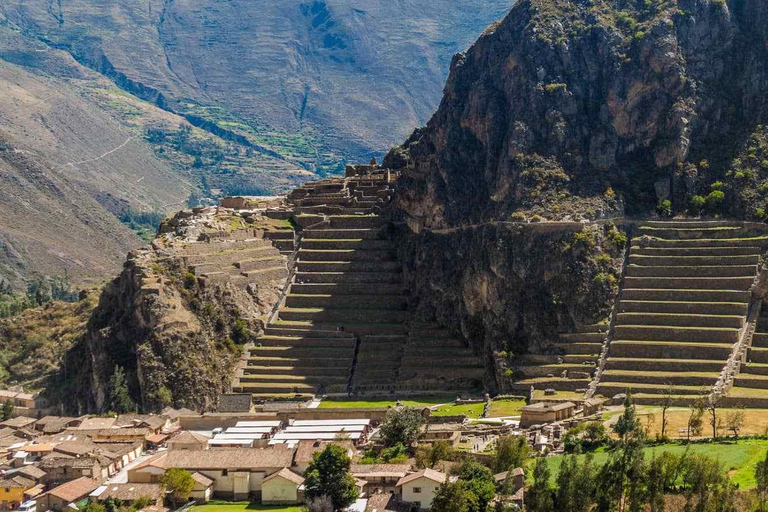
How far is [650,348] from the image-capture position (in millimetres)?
109250

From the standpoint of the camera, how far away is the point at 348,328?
425 ft

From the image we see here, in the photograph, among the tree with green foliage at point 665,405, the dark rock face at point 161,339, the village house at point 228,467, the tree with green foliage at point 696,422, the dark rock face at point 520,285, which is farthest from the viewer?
the dark rock face at point 161,339

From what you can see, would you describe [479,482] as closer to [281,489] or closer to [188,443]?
[281,489]

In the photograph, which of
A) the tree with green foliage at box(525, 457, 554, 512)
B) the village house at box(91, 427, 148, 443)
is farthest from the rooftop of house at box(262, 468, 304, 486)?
the village house at box(91, 427, 148, 443)

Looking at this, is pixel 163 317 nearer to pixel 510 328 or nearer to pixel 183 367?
pixel 183 367

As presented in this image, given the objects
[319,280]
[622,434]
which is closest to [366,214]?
[319,280]

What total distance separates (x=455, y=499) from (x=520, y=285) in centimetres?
4639

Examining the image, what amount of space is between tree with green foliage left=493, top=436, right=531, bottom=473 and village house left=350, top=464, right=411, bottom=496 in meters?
5.79

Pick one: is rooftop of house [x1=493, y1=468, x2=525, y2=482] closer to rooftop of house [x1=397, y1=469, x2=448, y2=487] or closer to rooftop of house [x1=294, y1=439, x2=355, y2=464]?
rooftop of house [x1=397, y1=469, x2=448, y2=487]

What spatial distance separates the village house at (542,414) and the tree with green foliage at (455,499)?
20652 mm

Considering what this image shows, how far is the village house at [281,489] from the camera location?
88.7m

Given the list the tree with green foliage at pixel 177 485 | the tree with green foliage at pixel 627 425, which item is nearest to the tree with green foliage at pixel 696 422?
the tree with green foliage at pixel 627 425

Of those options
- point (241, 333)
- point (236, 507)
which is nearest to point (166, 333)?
point (241, 333)

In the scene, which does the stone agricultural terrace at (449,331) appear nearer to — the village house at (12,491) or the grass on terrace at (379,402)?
the grass on terrace at (379,402)
